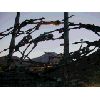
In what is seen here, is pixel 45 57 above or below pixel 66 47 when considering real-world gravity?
below

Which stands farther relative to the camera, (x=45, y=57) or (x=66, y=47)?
(x=45, y=57)

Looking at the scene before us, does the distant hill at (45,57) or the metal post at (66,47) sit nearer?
the metal post at (66,47)

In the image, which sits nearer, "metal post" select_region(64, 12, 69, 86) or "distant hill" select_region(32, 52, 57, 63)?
"metal post" select_region(64, 12, 69, 86)

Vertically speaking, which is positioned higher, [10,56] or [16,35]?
[16,35]

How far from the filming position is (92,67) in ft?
12.9

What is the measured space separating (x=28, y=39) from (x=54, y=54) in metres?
0.56

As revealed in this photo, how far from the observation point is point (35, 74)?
4.03 m
